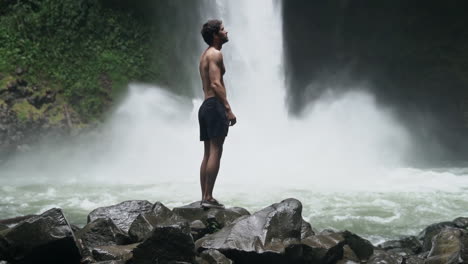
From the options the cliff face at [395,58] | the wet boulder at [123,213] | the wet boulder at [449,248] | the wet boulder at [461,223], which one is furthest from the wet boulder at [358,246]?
the cliff face at [395,58]

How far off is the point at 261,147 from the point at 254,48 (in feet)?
15.9

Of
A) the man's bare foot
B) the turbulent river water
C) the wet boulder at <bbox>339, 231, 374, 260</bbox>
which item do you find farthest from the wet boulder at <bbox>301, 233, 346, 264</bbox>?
the turbulent river water

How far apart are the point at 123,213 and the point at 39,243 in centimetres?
135

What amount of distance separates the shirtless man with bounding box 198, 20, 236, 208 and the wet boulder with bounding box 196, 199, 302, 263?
803 millimetres

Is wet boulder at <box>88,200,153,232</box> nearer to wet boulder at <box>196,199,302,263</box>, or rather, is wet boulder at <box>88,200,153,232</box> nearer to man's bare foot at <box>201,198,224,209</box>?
man's bare foot at <box>201,198,224,209</box>

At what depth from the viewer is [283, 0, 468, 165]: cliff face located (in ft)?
62.7

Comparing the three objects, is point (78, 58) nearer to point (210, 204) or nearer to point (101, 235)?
point (210, 204)

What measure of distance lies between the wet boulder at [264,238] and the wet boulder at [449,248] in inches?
47.3

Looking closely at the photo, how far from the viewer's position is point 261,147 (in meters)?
15.8

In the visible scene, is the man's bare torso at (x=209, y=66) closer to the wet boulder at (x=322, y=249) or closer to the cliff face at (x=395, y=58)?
the wet boulder at (x=322, y=249)

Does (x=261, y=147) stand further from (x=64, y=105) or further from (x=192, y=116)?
(x=64, y=105)

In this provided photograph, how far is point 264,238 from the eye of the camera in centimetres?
414

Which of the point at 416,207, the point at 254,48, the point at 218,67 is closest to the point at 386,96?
the point at 254,48

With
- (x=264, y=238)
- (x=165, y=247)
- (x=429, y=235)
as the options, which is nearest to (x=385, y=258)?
(x=264, y=238)
